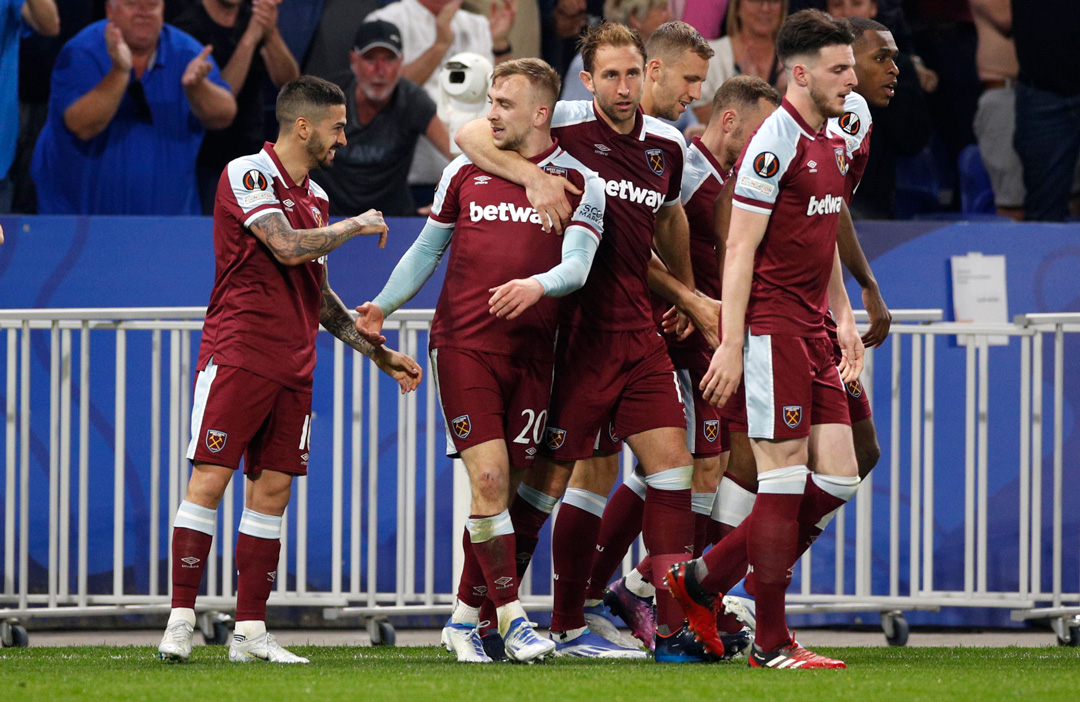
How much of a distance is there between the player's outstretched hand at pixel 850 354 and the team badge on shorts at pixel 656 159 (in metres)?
0.85

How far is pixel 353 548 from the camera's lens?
6.38 m

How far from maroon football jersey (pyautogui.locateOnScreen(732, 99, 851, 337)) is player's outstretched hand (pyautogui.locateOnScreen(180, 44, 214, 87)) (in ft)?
12.8

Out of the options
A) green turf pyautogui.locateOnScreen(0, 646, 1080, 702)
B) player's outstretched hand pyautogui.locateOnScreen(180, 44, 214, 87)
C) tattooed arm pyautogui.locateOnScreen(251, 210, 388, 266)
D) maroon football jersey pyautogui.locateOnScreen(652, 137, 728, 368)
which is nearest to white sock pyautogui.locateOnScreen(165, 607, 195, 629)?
green turf pyautogui.locateOnScreen(0, 646, 1080, 702)

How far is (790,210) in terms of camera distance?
4.31 m

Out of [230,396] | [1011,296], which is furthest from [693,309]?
[1011,296]

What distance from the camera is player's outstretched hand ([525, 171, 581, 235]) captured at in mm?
4387

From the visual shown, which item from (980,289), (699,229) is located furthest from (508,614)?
(980,289)

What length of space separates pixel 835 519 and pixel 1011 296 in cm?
166

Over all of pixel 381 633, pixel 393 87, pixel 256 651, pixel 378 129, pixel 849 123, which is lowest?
pixel 381 633

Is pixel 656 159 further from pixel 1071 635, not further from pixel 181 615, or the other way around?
pixel 1071 635

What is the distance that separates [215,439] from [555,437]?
1158mm

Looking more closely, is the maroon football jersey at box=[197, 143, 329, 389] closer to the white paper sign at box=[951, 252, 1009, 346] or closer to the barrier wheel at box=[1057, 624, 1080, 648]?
the barrier wheel at box=[1057, 624, 1080, 648]

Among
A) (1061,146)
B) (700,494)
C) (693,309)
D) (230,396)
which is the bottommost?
(700,494)

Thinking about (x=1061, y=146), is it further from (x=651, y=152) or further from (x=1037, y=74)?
(x=651, y=152)
